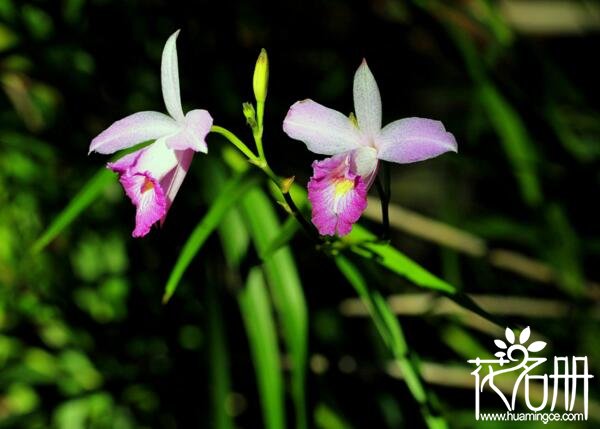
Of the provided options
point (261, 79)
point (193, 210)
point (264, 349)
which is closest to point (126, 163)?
point (261, 79)

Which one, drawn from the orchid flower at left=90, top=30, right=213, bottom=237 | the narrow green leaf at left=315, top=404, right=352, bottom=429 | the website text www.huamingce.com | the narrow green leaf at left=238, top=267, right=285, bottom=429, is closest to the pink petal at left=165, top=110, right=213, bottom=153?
the orchid flower at left=90, top=30, right=213, bottom=237

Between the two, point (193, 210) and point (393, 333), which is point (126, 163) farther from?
point (193, 210)

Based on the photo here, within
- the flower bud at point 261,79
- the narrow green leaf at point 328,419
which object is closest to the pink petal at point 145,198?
the flower bud at point 261,79

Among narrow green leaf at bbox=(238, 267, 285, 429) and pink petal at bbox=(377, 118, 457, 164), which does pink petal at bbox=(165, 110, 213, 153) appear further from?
narrow green leaf at bbox=(238, 267, 285, 429)

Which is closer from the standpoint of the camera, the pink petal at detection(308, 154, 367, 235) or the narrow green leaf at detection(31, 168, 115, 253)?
the pink petal at detection(308, 154, 367, 235)

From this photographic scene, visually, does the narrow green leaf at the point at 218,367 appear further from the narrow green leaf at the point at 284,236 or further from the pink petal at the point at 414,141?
the pink petal at the point at 414,141

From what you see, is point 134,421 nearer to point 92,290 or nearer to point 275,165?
point 92,290
